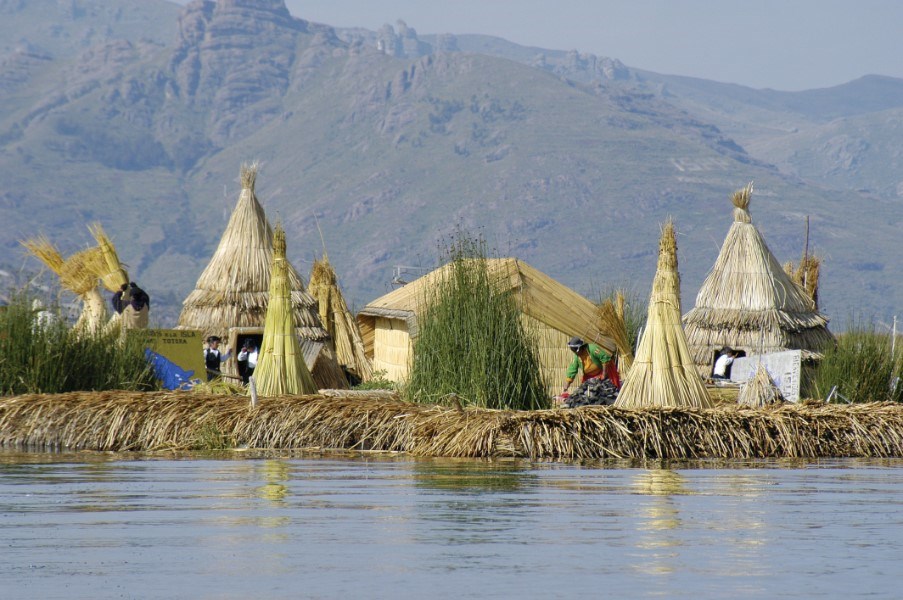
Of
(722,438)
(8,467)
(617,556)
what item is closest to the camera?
(617,556)

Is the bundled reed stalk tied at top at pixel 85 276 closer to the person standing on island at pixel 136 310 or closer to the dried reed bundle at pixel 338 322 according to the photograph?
the person standing on island at pixel 136 310

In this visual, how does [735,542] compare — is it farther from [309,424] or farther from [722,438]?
[309,424]

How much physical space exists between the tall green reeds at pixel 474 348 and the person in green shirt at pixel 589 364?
1.15 meters

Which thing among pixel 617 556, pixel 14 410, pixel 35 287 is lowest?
pixel 617 556

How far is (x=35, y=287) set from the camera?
1584cm

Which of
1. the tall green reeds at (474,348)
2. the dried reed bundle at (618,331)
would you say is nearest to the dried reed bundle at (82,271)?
the dried reed bundle at (618,331)

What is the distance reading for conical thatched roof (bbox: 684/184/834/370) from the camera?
2420 centimetres

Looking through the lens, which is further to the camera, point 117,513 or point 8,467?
point 8,467

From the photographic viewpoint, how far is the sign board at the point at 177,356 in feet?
55.6

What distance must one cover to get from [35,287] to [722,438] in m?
7.23

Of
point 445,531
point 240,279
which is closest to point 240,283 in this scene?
point 240,279

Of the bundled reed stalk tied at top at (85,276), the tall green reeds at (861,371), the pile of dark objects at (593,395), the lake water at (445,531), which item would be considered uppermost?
the bundled reed stalk tied at top at (85,276)

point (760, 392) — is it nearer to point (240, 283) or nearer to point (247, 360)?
point (247, 360)

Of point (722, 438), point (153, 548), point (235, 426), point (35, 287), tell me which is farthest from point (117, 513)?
point (35, 287)
